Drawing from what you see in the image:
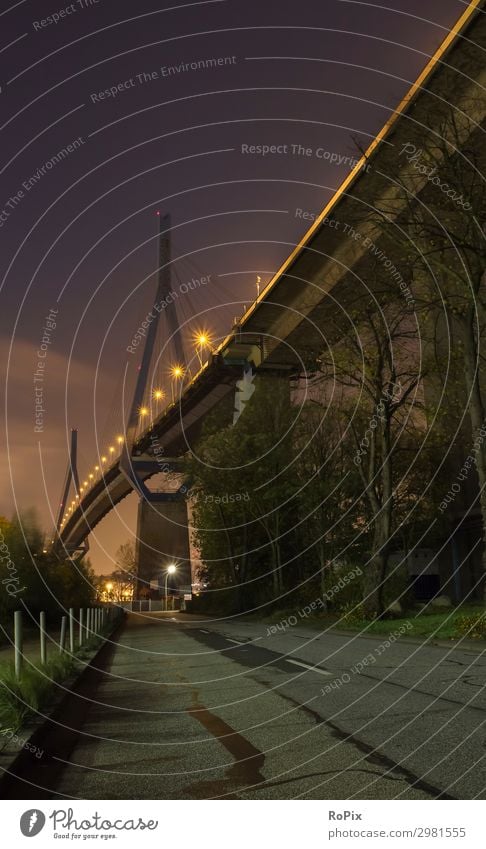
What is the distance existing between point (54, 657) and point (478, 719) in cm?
840

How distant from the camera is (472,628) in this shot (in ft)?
61.8

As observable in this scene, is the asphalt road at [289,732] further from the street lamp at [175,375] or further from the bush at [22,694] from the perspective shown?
the street lamp at [175,375]

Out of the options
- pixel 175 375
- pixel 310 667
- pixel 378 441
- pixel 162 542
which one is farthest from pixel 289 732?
pixel 162 542

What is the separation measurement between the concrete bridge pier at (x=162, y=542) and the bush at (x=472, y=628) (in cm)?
7380

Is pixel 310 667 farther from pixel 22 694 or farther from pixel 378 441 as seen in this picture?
pixel 378 441

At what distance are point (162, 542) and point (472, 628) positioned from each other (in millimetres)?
78658

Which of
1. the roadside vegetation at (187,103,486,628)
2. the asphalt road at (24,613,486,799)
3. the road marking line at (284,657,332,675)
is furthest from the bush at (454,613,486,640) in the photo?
the road marking line at (284,657,332,675)

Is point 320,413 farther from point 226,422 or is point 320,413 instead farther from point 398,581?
point 226,422

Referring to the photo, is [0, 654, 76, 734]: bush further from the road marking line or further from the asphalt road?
the road marking line

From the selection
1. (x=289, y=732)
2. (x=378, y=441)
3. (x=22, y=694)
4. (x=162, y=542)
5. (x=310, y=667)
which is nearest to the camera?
(x=289, y=732)

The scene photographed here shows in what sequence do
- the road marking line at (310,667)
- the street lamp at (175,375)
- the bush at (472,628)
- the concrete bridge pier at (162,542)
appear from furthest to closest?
1. the concrete bridge pier at (162,542)
2. the street lamp at (175,375)
3. the bush at (472,628)
4. the road marking line at (310,667)


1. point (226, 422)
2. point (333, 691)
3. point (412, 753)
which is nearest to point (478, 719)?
point (412, 753)

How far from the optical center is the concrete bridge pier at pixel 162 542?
9431 cm

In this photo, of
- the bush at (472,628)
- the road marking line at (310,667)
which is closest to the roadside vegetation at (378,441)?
the bush at (472,628)
